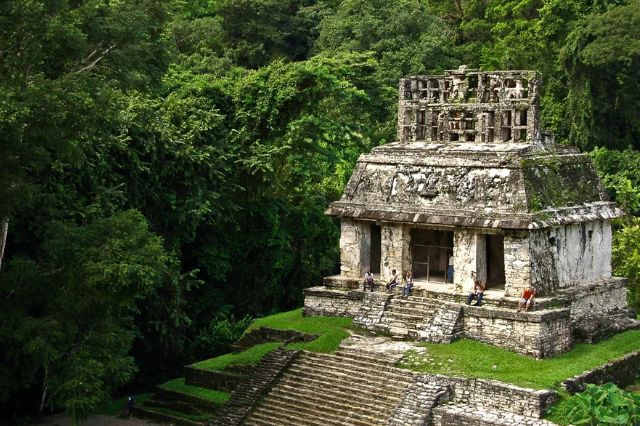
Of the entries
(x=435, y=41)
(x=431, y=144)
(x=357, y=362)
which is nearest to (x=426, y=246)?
(x=431, y=144)

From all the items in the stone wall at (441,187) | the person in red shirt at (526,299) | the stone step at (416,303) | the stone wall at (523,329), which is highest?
the stone wall at (441,187)

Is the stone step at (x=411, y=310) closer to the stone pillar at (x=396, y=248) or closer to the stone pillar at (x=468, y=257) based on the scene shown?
the stone pillar at (x=468, y=257)

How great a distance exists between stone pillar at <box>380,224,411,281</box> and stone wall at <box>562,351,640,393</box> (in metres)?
4.83

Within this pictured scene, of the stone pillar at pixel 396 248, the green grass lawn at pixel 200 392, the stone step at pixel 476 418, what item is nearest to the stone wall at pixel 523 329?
the stone step at pixel 476 418

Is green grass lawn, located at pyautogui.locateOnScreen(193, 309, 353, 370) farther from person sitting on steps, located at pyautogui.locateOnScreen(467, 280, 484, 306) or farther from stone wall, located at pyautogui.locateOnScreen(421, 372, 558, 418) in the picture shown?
stone wall, located at pyautogui.locateOnScreen(421, 372, 558, 418)

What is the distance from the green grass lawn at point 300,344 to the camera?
22609mm

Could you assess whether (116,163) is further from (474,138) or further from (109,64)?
(474,138)

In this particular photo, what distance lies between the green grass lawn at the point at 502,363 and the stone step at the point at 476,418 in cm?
69

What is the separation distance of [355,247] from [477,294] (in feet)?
11.6

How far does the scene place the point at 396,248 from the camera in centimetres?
2388

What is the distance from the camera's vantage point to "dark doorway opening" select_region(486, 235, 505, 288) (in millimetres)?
24000

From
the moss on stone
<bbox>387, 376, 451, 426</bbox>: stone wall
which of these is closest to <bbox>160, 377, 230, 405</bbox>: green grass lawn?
<bbox>387, 376, 451, 426</bbox>: stone wall

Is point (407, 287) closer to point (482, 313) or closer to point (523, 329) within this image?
point (482, 313)

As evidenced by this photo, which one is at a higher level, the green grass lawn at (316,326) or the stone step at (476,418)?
the green grass lawn at (316,326)
